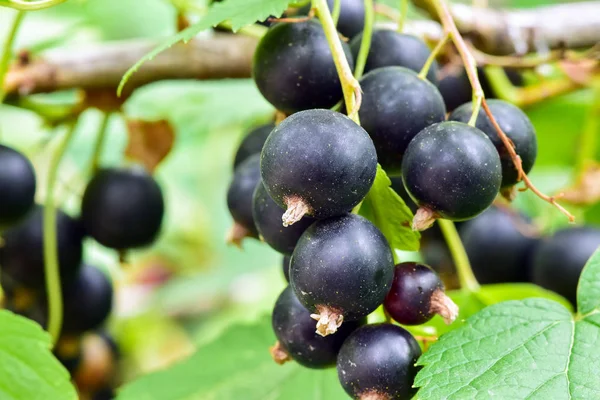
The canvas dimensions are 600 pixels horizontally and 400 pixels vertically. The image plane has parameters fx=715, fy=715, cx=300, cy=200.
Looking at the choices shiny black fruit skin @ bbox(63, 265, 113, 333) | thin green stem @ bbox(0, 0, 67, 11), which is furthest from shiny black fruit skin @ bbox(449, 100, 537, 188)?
shiny black fruit skin @ bbox(63, 265, 113, 333)

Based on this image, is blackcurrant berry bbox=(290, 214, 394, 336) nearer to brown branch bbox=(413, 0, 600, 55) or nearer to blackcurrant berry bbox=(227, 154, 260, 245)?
blackcurrant berry bbox=(227, 154, 260, 245)

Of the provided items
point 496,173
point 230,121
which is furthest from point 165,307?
point 496,173

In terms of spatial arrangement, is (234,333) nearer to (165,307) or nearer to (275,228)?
(275,228)

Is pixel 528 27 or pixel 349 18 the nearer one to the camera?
pixel 349 18

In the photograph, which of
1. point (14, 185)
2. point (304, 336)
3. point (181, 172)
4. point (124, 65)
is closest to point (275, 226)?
point (304, 336)

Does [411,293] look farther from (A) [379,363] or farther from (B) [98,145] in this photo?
(B) [98,145]

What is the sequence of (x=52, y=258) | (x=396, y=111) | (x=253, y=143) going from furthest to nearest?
(x=52, y=258)
(x=253, y=143)
(x=396, y=111)
